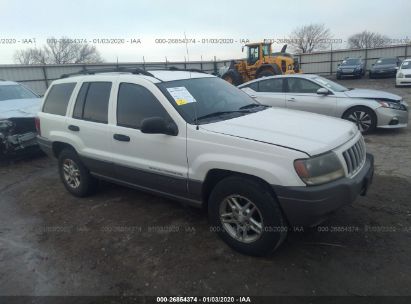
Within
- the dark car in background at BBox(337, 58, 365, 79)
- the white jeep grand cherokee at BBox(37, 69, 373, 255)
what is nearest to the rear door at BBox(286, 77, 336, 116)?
the white jeep grand cherokee at BBox(37, 69, 373, 255)

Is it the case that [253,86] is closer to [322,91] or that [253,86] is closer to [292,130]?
[322,91]

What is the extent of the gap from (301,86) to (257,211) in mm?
5825

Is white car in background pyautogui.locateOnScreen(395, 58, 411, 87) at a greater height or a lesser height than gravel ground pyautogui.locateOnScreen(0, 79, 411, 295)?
greater

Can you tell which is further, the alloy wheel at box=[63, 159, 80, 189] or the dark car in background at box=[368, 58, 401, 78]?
the dark car in background at box=[368, 58, 401, 78]

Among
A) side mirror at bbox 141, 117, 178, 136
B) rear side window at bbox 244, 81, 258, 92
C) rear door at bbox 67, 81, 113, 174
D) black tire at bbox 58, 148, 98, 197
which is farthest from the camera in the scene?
rear side window at bbox 244, 81, 258, 92

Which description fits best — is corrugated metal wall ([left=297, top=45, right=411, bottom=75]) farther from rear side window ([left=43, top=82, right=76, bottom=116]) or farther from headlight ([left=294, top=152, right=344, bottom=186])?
headlight ([left=294, top=152, right=344, bottom=186])

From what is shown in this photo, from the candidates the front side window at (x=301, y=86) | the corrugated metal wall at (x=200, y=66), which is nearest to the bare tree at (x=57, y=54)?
the corrugated metal wall at (x=200, y=66)

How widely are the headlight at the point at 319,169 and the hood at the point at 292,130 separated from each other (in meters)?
0.07

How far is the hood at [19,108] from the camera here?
273 inches

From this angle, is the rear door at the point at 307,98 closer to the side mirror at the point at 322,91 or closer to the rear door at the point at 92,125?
the side mirror at the point at 322,91

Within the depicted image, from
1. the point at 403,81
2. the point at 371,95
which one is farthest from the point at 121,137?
the point at 403,81

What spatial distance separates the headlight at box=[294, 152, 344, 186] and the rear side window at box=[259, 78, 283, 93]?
5807 millimetres

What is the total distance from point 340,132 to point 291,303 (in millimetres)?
1687

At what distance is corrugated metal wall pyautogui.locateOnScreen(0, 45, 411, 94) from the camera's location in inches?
727
